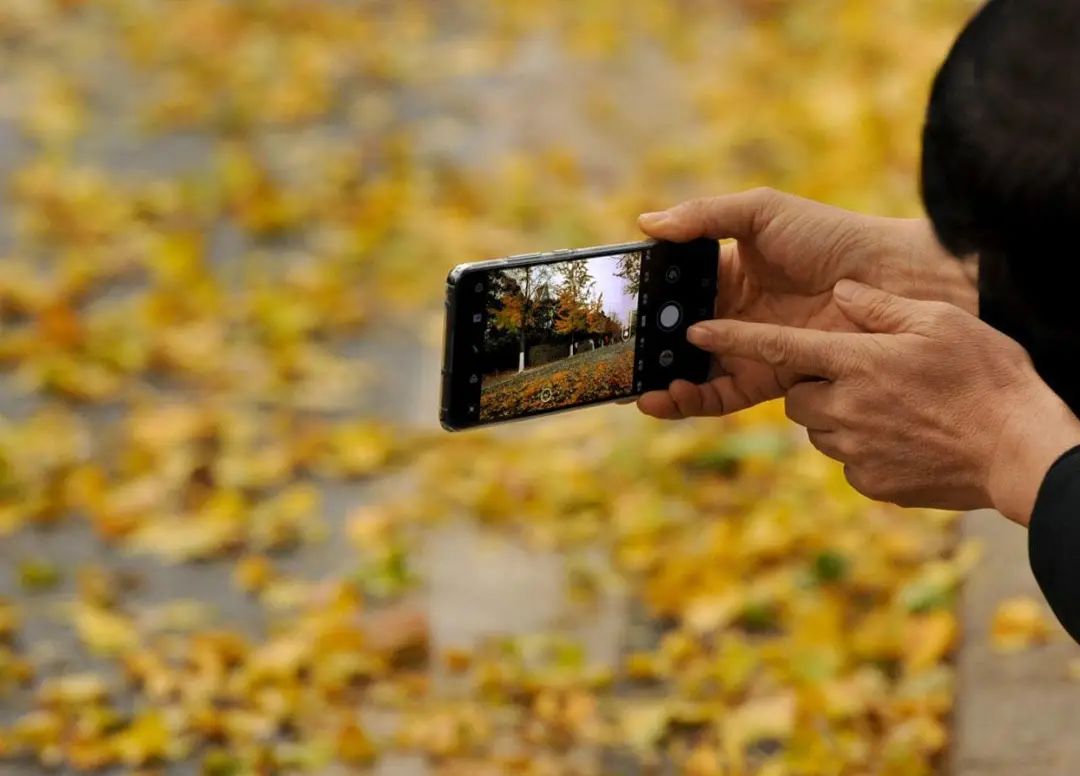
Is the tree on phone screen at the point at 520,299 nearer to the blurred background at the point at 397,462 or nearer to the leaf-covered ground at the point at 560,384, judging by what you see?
the leaf-covered ground at the point at 560,384

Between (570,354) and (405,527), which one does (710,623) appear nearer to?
(405,527)

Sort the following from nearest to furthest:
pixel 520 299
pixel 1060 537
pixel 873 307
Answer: pixel 1060 537 < pixel 873 307 < pixel 520 299

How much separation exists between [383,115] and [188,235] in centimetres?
105

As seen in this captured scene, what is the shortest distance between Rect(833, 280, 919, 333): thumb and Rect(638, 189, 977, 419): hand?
11cm

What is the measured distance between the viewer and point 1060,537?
1583mm

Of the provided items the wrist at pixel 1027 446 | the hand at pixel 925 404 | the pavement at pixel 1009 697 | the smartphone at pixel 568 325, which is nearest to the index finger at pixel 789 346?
the hand at pixel 925 404

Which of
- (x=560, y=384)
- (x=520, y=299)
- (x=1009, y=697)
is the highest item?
(x=520, y=299)

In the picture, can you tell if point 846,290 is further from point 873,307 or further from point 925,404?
point 925,404

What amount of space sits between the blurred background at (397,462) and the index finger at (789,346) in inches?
34.0

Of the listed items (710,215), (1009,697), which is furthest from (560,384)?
(1009,697)

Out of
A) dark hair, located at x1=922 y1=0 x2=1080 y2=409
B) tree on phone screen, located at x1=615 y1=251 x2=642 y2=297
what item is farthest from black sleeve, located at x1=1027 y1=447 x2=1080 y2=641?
tree on phone screen, located at x1=615 y1=251 x2=642 y2=297

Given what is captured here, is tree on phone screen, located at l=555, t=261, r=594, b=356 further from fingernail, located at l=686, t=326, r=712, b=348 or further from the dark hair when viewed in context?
the dark hair

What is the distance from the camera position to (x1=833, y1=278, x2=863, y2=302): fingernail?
1931 mm

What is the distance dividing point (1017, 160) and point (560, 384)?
701 millimetres
